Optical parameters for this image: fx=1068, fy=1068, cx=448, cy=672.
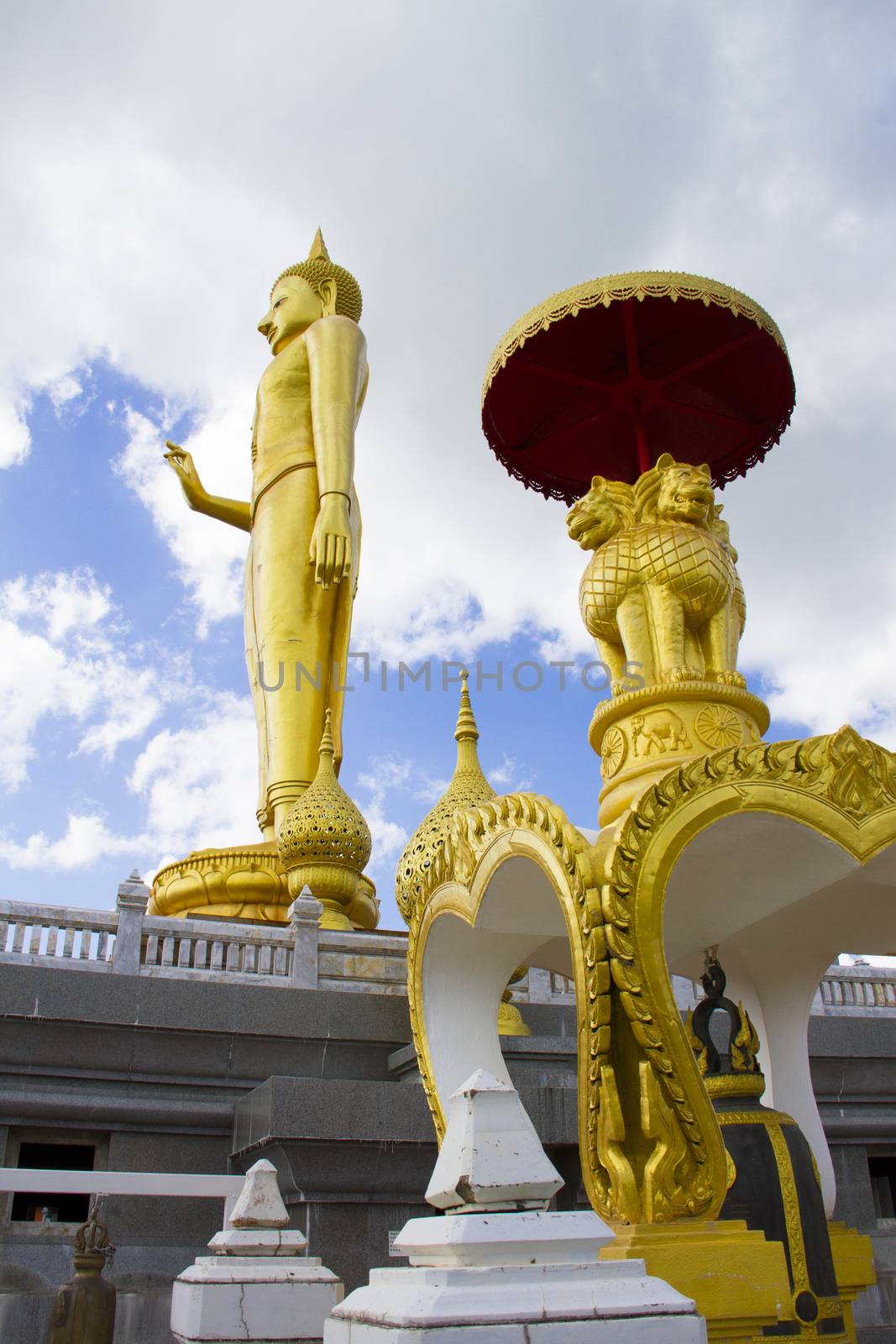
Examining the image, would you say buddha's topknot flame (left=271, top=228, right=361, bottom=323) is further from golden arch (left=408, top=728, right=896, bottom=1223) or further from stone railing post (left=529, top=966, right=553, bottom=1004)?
golden arch (left=408, top=728, right=896, bottom=1223)

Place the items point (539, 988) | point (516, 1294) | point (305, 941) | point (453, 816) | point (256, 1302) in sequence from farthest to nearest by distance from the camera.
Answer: point (305, 941) → point (539, 988) → point (453, 816) → point (256, 1302) → point (516, 1294)

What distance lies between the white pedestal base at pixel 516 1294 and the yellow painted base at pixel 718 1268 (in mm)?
1235

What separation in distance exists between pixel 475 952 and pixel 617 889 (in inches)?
70.8

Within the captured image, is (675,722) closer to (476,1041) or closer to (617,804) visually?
(617,804)

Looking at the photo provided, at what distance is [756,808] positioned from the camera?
12.7ft

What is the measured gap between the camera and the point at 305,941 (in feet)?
32.2

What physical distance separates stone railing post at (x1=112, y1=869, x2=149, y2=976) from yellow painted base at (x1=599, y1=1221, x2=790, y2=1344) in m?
6.44

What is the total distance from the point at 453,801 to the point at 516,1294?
7.87m

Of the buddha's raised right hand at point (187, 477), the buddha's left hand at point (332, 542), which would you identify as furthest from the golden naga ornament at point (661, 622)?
the buddha's raised right hand at point (187, 477)

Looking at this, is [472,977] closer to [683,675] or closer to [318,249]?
[683,675]

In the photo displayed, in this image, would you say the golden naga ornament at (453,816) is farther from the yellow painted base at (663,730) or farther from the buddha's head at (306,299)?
the buddha's head at (306,299)

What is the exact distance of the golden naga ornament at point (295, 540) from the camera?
14422 millimetres

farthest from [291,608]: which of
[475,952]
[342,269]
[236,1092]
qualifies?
[475,952]

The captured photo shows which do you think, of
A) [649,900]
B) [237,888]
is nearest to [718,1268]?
[649,900]
